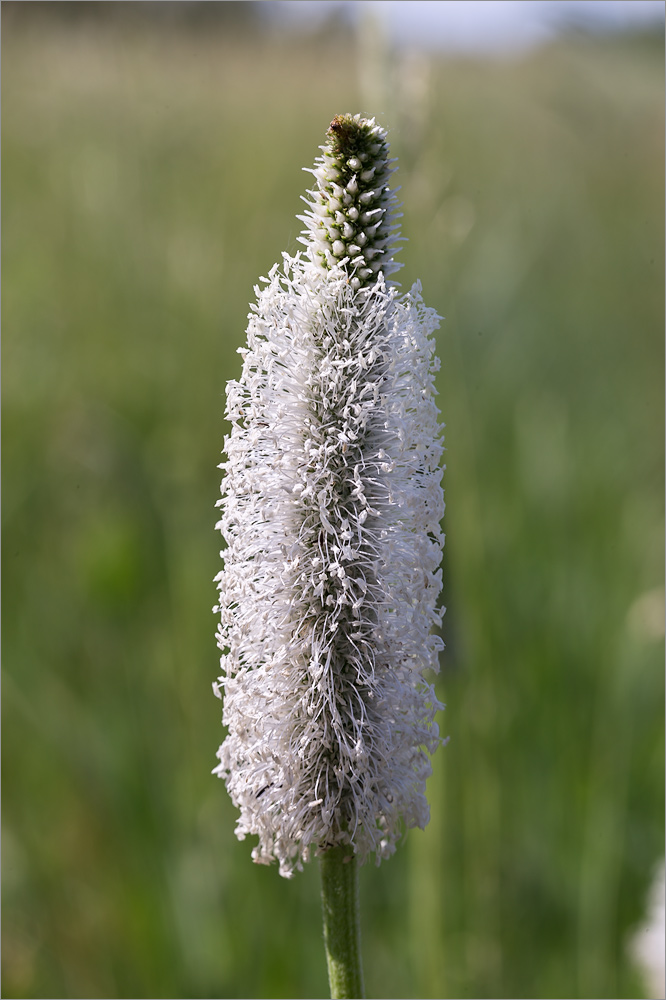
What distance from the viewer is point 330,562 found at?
1.30 metres

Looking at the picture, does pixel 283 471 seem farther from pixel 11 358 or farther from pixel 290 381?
pixel 11 358

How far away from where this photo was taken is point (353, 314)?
125cm

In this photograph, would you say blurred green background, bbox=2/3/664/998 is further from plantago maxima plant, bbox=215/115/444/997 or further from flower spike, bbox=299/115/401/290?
flower spike, bbox=299/115/401/290

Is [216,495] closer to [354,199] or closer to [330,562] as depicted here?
[330,562]

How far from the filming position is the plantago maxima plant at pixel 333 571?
126 centimetres

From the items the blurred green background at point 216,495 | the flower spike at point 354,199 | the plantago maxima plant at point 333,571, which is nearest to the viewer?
the flower spike at point 354,199

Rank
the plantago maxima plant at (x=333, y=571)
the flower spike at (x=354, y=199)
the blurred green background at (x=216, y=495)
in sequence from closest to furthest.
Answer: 1. the flower spike at (x=354, y=199)
2. the plantago maxima plant at (x=333, y=571)
3. the blurred green background at (x=216, y=495)

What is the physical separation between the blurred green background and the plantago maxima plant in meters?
1.38

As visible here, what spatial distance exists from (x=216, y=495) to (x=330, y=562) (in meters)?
4.00

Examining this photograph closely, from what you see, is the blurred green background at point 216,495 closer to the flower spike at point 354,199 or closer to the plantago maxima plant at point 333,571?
the plantago maxima plant at point 333,571

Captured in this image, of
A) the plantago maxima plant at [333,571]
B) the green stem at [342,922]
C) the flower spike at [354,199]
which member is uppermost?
the flower spike at [354,199]

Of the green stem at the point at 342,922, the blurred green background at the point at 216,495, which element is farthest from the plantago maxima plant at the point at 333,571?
the blurred green background at the point at 216,495

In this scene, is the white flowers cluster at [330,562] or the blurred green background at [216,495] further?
the blurred green background at [216,495]

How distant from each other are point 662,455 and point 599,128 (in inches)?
102
